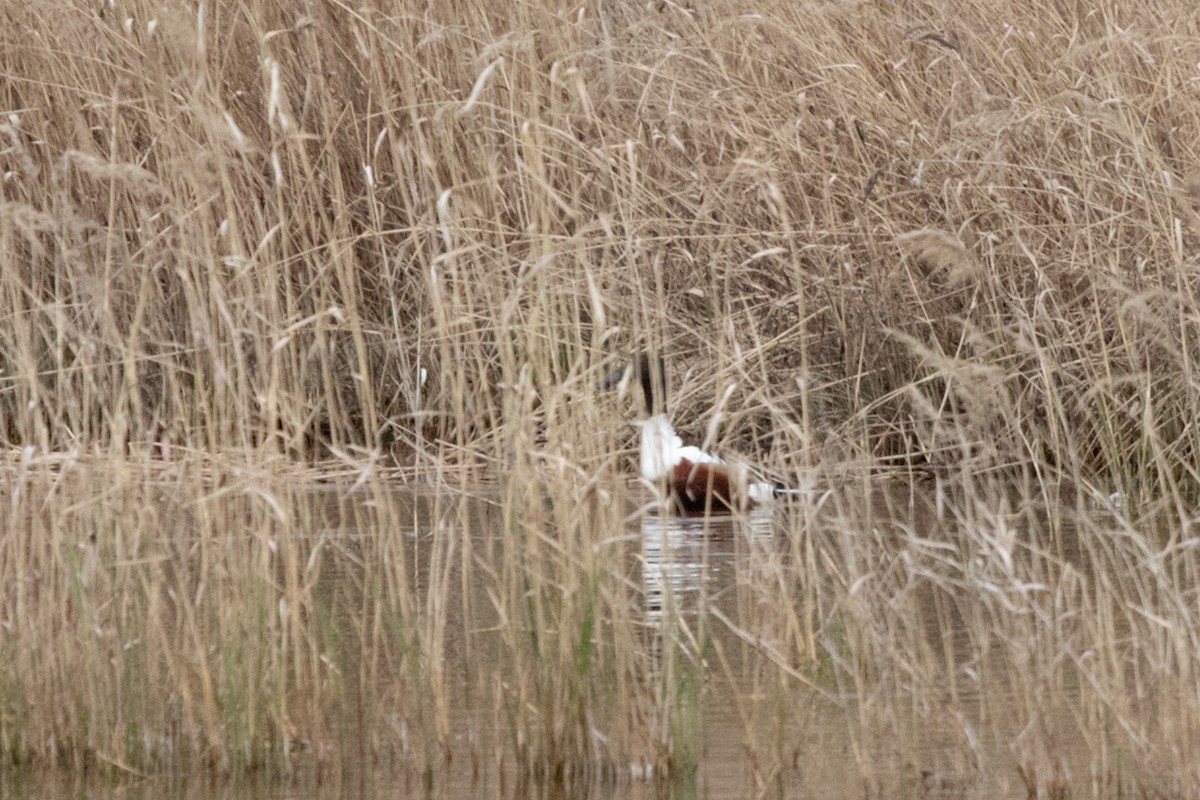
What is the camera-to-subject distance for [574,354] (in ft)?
19.9

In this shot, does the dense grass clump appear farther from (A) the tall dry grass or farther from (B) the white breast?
(B) the white breast

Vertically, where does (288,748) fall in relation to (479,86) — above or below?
below

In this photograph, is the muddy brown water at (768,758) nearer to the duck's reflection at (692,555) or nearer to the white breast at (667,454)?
the duck's reflection at (692,555)

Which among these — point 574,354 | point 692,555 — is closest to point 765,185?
point 574,354

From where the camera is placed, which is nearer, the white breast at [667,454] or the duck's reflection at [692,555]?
the duck's reflection at [692,555]

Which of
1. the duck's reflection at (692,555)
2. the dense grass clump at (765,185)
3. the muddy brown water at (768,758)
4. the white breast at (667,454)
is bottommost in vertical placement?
the muddy brown water at (768,758)

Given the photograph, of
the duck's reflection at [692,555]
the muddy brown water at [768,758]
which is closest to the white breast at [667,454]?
the duck's reflection at [692,555]

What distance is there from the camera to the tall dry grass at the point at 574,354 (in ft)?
11.3

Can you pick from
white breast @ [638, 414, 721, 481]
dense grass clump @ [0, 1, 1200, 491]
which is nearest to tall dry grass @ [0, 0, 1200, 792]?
dense grass clump @ [0, 1, 1200, 491]

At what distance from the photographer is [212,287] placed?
3568mm

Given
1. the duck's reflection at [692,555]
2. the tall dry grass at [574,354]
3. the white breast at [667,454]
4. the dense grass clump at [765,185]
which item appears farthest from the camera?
the dense grass clump at [765,185]

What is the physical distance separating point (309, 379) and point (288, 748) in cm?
354

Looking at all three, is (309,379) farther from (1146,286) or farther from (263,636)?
(263,636)

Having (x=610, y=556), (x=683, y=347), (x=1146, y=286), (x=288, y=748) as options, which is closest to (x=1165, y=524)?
(x=1146, y=286)
